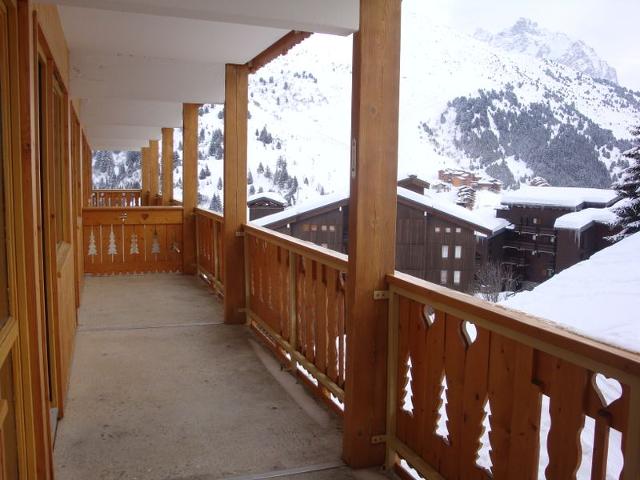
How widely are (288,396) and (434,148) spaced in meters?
4.56

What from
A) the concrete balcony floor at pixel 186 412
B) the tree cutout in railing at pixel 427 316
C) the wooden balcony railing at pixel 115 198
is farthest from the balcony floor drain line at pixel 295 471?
the wooden balcony railing at pixel 115 198

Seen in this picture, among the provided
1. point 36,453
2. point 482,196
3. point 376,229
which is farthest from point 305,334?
point 482,196

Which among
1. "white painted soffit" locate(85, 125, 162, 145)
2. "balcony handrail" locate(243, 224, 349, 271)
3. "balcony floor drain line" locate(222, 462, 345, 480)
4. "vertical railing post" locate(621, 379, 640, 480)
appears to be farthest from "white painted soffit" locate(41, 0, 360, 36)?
"white painted soffit" locate(85, 125, 162, 145)

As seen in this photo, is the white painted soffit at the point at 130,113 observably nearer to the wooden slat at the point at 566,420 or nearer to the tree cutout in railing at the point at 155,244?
the tree cutout in railing at the point at 155,244

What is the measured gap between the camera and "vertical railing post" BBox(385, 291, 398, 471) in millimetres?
2668

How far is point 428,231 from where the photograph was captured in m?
7.76

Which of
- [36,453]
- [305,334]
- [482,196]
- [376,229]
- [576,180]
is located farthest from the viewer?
[482,196]

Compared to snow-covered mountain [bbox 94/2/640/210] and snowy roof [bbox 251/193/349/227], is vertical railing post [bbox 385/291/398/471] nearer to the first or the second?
snow-covered mountain [bbox 94/2/640/210]

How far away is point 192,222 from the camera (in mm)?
8070

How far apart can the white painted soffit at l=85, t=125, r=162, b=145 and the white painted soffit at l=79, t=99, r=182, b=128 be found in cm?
90

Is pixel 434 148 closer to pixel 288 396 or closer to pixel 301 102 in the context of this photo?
pixel 288 396

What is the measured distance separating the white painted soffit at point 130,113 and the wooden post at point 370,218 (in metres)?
5.55

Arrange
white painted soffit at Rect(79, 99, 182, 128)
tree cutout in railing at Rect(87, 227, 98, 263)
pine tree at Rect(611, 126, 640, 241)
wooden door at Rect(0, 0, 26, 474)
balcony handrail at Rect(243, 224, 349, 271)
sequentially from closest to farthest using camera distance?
1. wooden door at Rect(0, 0, 26, 474)
2. balcony handrail at Rect(243, 224, 349, 271)
3. pine tree at Rect(611, 126, 640, 241)
4. white painted soffit at Rect(79, 99, 182, 128)
5. tree cutout in railing at Rect(87, 227, 98, 263)

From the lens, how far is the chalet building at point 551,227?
5656 millimetres
